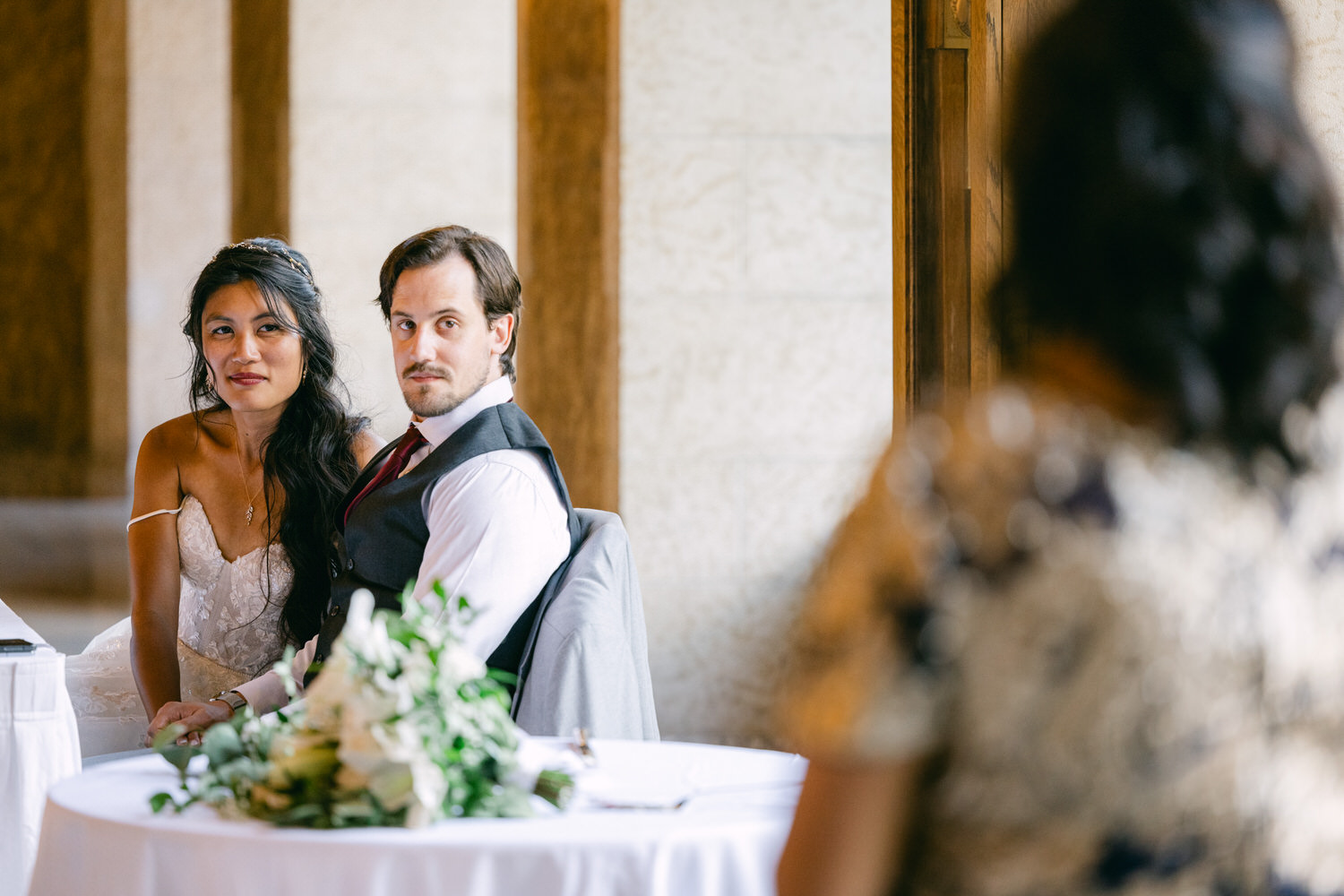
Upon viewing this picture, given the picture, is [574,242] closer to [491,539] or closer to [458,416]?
[458,416]

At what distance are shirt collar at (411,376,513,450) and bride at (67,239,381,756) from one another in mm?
449

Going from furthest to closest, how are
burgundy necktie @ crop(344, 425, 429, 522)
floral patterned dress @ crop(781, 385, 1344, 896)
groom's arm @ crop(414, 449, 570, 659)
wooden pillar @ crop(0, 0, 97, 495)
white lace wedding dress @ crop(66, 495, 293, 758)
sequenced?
1. wooden pillar @ crop(0, 0, 97, 495)
2. white lace wedding dress @ crop(66, 495, 293, 758)
3. burgundy necktie @ crop(344, 425, 429, 522)
4. groom's arm @ crop(414, 449, 570, 659)
5. floral patterned dress @ crop(781, 385, 1344, 896)

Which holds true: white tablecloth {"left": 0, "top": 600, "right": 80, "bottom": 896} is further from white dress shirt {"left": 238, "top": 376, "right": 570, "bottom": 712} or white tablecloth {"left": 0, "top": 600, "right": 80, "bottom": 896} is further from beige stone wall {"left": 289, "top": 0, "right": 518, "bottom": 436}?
beige stone wall {"left": 289, "top": 0, "right": 518, "bottom": 436}

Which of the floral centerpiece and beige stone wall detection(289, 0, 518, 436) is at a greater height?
beige stone wall detection(289, 0, 518, 436)

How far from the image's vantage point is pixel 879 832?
0.79 meters

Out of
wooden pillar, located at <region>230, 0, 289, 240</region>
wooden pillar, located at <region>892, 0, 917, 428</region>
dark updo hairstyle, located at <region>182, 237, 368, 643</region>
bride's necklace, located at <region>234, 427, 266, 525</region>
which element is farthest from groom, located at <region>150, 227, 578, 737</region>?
wooden pillar, located at <region>230, 0, 289, 240</region>

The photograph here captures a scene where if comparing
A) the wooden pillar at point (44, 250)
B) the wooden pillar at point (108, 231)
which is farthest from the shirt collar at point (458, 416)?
the wooden pillar at point (44, 250)

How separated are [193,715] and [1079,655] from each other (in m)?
2.08

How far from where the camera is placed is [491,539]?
2.35m

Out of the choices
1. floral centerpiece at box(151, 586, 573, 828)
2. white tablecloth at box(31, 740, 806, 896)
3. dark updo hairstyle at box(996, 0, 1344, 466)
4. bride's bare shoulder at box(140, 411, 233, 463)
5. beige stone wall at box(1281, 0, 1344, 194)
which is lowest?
white tablecloth at box(31, 740, 806, 896)

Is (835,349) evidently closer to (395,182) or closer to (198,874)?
(198,874)

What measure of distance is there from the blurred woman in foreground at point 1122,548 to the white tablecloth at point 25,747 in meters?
2.07

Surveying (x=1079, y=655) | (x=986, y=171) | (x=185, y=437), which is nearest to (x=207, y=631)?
(x=185, y=437)

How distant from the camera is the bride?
2955mm
